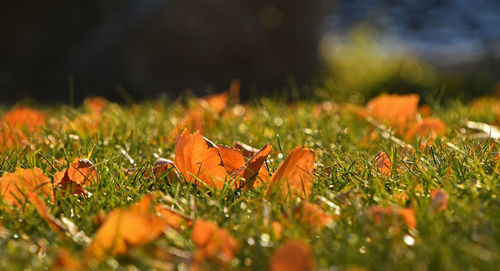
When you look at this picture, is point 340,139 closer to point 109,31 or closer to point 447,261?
point 447,261

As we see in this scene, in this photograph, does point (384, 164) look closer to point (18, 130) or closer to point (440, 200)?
point (440, 200)

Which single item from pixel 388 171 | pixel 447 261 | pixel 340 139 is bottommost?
pixel 340 139

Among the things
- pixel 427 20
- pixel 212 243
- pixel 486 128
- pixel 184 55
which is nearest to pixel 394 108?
pixel 486 128

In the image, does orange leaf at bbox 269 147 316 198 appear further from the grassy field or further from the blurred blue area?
the blurred blue area

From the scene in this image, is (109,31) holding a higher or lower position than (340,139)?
lower

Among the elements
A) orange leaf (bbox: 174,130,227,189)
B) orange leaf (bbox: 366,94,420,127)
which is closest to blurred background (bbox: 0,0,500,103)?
orange leaf (bbox: 366,94,420,127)

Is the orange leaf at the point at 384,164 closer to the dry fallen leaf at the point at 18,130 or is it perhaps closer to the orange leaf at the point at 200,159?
the orange leaf at the point at 200,159

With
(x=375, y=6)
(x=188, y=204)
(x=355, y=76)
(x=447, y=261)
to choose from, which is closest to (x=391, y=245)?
(x=447, y=261)
